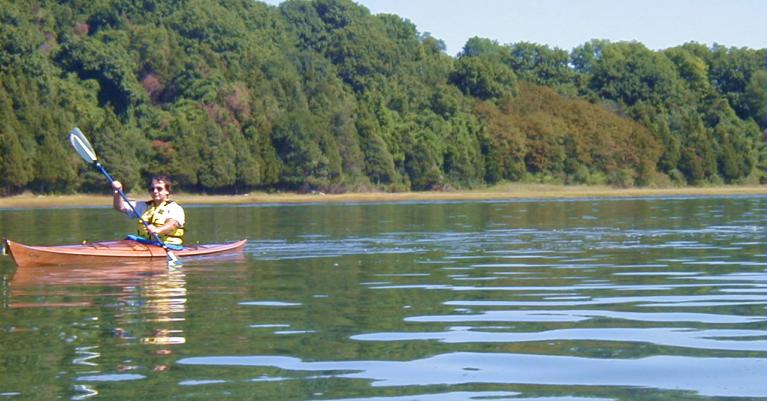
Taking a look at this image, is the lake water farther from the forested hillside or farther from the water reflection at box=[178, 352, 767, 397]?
the forested hillside

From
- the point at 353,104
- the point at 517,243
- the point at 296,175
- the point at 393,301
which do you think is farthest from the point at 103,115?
the point at 393,301

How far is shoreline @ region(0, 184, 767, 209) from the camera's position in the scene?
8025cm

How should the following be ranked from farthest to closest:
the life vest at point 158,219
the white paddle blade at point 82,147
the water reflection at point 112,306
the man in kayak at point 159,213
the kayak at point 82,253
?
the white paddle blade at point 82,147
the life vest at point 158,219
the man in kayak at point 159,213
the kayak at point 82,253
the water reflection at point 112,306

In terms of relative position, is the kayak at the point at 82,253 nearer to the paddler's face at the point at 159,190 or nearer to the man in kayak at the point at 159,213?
the man in kayak at the point at 159,213

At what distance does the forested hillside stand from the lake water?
59.6m

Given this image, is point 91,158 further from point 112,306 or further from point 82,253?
point 112,306

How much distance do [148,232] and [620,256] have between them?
28.2ft

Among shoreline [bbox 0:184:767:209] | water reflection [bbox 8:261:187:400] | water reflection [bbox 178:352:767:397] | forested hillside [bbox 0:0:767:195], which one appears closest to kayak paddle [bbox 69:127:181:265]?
water reflection [bbox 8:261:187:400]

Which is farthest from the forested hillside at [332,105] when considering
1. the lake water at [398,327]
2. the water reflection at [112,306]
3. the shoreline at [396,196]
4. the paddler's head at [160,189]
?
the lake water at [398,327]

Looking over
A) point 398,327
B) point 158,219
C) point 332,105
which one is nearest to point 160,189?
point 158,219

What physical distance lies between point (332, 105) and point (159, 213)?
7747cm

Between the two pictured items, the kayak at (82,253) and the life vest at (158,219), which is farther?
the life vest at (158,219)

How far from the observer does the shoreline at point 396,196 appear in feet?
263

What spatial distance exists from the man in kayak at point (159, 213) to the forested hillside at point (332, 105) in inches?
2174
